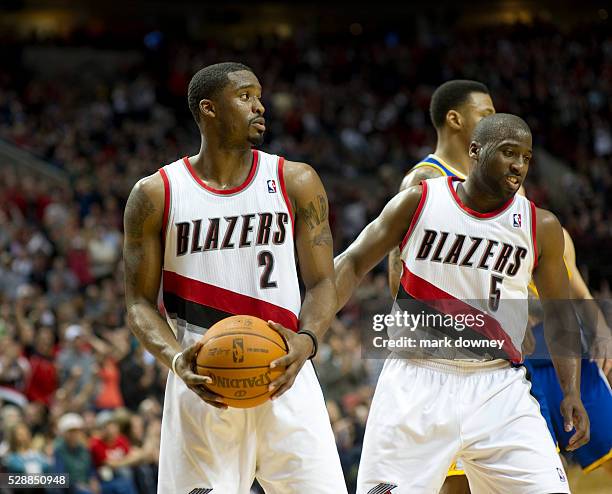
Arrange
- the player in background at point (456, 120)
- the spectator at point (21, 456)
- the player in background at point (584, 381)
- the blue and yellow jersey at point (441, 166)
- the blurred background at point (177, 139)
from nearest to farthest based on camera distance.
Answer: the player in background at point (584, 381)
the blue and yellow jersey at point (441, 166)
the player in background at point (456, 120)
the spectator at point (21, 456)
the blurred background at point (177, 139)

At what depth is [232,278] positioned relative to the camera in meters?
4.04

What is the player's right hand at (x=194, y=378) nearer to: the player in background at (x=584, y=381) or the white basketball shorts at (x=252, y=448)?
the white basketball shorts at (x=252, y=448)

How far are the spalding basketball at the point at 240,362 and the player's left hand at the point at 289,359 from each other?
0.02 metres

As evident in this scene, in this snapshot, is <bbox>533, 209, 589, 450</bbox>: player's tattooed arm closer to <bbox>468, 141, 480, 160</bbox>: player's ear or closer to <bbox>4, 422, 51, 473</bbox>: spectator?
<bbox>468, 141, 480, 160</bbox>: player's ear

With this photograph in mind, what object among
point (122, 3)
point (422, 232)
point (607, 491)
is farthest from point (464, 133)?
point (122, 3)

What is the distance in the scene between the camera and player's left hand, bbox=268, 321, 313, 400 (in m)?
3.65

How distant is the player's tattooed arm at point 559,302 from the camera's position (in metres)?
4.57

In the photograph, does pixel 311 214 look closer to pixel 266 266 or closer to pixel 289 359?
pixel 266 266

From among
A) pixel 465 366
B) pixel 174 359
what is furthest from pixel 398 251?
pixel 174 359

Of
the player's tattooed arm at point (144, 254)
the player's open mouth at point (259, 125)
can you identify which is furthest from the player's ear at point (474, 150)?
the player's tattooed arm at point (144, 254)

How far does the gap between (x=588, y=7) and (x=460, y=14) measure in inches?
144

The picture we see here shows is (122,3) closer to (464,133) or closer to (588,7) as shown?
(588,7)

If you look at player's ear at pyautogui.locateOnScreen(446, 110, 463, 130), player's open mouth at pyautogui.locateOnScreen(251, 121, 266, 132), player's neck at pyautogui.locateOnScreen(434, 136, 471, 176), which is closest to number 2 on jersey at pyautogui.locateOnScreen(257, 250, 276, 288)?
player's open mouth at pyautogui.locateOnScreen(251, 121, 266, 132)

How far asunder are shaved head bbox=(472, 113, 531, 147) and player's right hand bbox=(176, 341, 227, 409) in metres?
1.71
